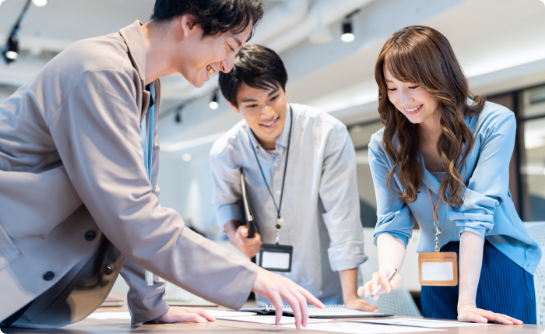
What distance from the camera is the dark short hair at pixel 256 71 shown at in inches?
77.8

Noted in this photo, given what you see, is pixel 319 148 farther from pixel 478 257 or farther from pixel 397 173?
pixel 478 257

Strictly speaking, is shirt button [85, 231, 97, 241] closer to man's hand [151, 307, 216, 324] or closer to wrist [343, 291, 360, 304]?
man's hand [151, 307, 216, 324]

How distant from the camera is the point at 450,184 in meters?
1.37

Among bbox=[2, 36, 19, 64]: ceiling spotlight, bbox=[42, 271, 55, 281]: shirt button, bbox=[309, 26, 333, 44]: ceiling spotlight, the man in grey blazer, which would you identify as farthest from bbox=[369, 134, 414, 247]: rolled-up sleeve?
bbox=[2, 36, 19, 64]: ceiling spotlight

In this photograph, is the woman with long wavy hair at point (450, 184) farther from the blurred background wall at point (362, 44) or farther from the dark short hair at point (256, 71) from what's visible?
the blurred background wall at point (362, 44)

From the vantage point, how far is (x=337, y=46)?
219 inches

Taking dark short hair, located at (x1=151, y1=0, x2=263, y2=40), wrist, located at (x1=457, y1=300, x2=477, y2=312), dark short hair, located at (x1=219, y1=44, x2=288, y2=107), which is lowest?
wrist, located at (x1=457, y1=300, x2=477, y2=312)

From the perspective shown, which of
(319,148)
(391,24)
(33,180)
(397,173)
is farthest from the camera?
(391,24)

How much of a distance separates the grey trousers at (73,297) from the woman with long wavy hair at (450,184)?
0.73 m

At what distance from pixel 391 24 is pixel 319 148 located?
10.8ft

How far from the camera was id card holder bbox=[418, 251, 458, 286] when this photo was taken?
1330 mm

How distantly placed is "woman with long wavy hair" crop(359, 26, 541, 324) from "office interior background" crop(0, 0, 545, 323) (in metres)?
2.97

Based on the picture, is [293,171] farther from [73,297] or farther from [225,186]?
[73,297]

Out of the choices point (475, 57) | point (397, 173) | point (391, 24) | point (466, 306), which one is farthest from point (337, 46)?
point (466, 306)
